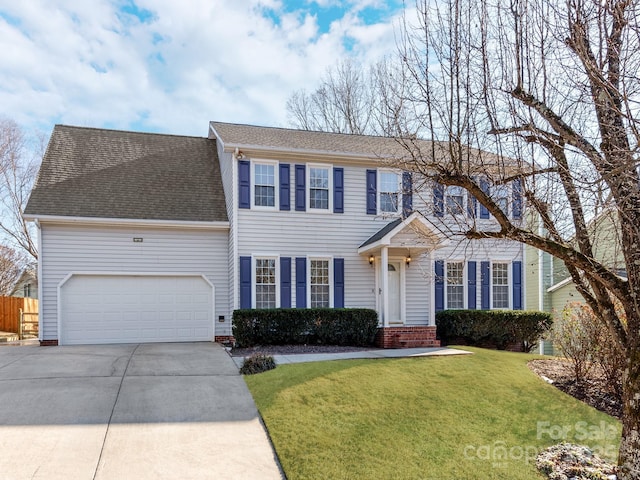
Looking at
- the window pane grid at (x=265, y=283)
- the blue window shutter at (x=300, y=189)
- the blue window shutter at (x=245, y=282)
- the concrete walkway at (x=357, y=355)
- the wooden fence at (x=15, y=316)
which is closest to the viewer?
the concrete walkway at (x=357, y=355)

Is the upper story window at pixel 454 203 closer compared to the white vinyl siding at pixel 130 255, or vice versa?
the upper story window at pixel 454 203

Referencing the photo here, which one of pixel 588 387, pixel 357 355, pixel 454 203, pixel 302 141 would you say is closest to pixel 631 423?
pixel 454 203

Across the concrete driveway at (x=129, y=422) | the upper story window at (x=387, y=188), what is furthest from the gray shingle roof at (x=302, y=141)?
the concrete driveway at (x=129, y=422)

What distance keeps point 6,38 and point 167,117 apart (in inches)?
336

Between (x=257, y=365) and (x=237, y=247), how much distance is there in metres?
4.81

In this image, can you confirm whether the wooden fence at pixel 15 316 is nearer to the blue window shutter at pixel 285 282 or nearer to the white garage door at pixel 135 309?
the white garage door at pixel 135 309

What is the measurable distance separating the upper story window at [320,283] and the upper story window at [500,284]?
215 inches

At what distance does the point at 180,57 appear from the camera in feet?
45.1

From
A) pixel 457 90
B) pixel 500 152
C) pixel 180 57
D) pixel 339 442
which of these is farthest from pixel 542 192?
pixel 180 57

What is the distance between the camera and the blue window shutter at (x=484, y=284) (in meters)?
15.0

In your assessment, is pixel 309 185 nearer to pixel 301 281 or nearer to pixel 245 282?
pixel 301 281

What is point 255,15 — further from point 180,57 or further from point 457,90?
point 457,90

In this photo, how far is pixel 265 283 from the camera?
44.4 feet

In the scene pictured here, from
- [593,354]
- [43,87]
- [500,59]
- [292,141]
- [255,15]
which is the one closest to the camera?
[500,59]
